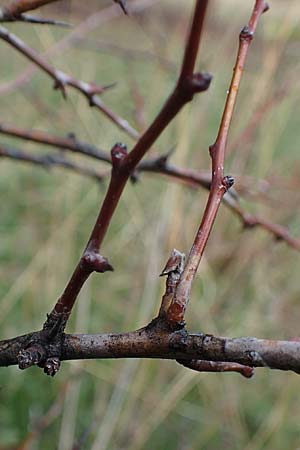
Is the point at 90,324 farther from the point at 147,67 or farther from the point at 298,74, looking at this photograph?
the point at 147,67

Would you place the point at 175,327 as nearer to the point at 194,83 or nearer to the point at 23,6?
the point at 194,83

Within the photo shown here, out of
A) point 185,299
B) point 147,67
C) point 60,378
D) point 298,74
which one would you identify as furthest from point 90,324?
point 147,67

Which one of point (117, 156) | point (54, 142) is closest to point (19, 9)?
point (117, 156)

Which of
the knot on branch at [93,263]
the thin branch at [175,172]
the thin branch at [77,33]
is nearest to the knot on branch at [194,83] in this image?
the knot on branch at [93,263]

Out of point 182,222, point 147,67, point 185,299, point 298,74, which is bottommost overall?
point 185,299

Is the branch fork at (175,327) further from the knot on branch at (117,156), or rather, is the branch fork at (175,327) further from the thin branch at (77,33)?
the thin branch at (77,33)

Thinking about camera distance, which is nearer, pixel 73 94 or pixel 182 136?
pixel 182 136

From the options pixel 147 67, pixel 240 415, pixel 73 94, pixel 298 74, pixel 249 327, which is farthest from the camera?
pixel 147 67
